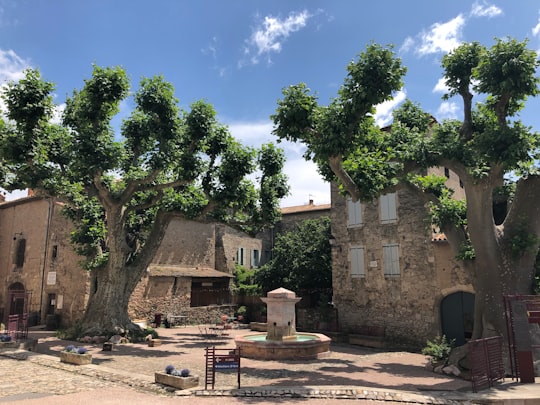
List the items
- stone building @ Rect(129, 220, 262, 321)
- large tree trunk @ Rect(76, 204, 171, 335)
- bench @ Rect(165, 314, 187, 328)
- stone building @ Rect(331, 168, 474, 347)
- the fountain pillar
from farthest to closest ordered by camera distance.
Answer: stone building @ Rect(129, 220, 262, 321)
bench @ Rect(165, 314, 187, 328)
stone building @ Rect(331, 168, 474, 347)
large tree trunk @ Rect(76, 204, 171, 335)
the fountain pillar

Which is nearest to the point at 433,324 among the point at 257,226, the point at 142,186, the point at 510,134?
the point at 257,226

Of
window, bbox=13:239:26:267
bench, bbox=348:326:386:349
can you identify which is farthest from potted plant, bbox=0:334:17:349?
bench, bbox=348:326:386:349

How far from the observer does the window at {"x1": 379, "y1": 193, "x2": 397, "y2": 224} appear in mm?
18766

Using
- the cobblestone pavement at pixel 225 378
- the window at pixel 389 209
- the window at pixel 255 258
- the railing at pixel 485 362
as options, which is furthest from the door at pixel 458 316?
the window at pixel 255 258

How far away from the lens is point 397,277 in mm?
18172

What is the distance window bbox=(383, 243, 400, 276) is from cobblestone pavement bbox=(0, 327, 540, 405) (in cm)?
403

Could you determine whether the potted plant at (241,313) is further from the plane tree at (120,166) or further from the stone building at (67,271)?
the plane tree at (120,166)

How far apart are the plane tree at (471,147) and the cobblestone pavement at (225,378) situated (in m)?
3.15

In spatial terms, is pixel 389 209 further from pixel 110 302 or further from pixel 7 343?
pixel 7 343

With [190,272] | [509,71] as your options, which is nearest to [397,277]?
[509,71]

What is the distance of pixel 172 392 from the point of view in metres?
8.43

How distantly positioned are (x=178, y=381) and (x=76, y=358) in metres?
4.05

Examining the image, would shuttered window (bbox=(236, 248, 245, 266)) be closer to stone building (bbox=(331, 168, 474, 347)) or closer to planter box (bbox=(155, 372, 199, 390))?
stone building (bbox=(331, 168, 474, 347))

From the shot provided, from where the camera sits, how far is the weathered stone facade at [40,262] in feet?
66.8
